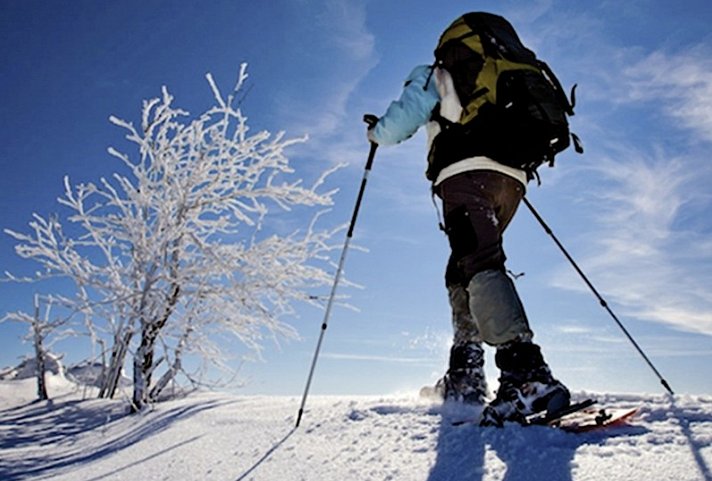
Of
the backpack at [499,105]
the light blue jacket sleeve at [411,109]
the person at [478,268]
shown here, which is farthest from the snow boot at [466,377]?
the light blue jacket sleeve at [411,109]

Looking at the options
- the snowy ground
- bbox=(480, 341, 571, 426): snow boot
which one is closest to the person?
bbox=(480, 341, 571, 426): snow boot

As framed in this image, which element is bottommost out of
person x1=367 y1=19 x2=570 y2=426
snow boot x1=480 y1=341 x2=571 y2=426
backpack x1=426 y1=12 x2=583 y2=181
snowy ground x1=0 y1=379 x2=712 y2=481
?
snowy ground x1=0 y1=379 x2=712 y2=481

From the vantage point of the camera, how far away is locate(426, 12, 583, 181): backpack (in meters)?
2.59

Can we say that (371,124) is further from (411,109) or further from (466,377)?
(466,377)

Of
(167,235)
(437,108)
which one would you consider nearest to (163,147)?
(167,235)

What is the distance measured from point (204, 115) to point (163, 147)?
64cm

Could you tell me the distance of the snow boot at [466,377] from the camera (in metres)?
2.88

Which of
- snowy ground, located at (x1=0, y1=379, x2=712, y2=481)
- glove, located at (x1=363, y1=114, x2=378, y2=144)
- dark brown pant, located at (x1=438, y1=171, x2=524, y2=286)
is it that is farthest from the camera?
glove, located at (x1=363, y1=114, x2=378, y2=144)

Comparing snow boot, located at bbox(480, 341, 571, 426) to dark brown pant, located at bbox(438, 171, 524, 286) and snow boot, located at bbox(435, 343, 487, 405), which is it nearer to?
dark brown pant, located at bbox(438, 171, 524, 286)

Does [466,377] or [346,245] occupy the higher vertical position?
[346,245]

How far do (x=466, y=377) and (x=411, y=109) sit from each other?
5.45 feet

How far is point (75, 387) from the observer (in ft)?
21.9

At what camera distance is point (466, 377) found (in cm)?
295

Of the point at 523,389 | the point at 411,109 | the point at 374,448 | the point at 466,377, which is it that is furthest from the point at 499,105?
the point at 374,448
